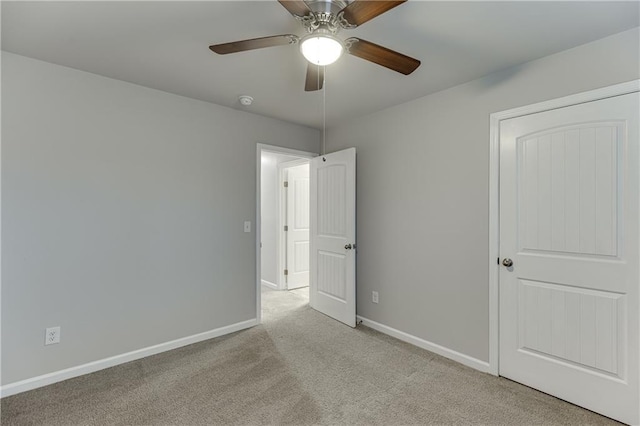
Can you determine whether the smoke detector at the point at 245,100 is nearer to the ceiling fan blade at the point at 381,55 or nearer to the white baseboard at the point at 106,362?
the ceiling fan blade at the point at 381,55

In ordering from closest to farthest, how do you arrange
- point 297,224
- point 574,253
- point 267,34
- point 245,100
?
point 267,34, point 574,253, point 245,100, point 297,224

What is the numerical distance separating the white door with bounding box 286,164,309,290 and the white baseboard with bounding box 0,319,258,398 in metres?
1.65

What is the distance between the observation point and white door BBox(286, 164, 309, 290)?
4785 millimetres

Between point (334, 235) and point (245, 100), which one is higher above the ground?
point (245, 100)

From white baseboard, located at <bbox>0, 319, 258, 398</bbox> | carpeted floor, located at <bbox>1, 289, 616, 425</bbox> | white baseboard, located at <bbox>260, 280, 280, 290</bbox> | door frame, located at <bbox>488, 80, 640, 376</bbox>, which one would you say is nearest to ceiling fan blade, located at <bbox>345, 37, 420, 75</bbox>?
door frame, located at <bbox>488, 80, 640, 376</bbox>

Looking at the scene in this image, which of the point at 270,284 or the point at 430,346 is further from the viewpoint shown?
the point at 270,284

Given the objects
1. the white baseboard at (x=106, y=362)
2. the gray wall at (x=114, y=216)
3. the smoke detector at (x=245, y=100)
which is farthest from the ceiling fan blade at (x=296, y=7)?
the white baseboard at (x=106, y=362)

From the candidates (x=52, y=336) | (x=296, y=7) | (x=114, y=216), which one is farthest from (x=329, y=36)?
(x=52, y=336)

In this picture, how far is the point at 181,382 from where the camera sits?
7.45 feet

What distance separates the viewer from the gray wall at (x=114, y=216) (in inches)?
84.5

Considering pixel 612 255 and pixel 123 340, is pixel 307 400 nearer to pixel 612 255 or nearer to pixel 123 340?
pixel 123 340

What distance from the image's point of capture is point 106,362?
2469 millimetres

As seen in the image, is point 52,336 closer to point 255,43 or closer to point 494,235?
point 255,43

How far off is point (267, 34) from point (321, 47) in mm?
516
